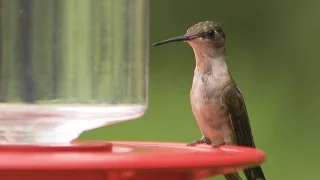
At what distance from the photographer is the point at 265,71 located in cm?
270

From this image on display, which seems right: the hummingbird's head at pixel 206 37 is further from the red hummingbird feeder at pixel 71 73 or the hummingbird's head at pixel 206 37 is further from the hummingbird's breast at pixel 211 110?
the red hummingbird feeder at pixel 71 73

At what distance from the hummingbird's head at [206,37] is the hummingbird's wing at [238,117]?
13 centimetres

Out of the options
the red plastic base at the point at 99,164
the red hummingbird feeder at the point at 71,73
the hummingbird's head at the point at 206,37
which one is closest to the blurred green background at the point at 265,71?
the hummingbird's head at the point at 206,37

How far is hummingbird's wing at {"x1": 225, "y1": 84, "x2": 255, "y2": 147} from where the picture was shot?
208 cm

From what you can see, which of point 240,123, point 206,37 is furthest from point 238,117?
point 206,37

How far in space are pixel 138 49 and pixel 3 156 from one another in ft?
2.19

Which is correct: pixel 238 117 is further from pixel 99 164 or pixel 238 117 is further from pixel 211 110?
pixel 99 164

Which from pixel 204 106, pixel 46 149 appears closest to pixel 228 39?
pixel 204 106

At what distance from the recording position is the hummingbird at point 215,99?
207 centimetres

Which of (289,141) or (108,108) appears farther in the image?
(289,141)

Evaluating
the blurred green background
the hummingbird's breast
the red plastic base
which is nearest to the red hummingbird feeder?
the red plastic base

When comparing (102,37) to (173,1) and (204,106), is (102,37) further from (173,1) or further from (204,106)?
(173,1)

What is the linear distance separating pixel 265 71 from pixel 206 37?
595mm

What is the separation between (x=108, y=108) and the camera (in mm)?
1326
